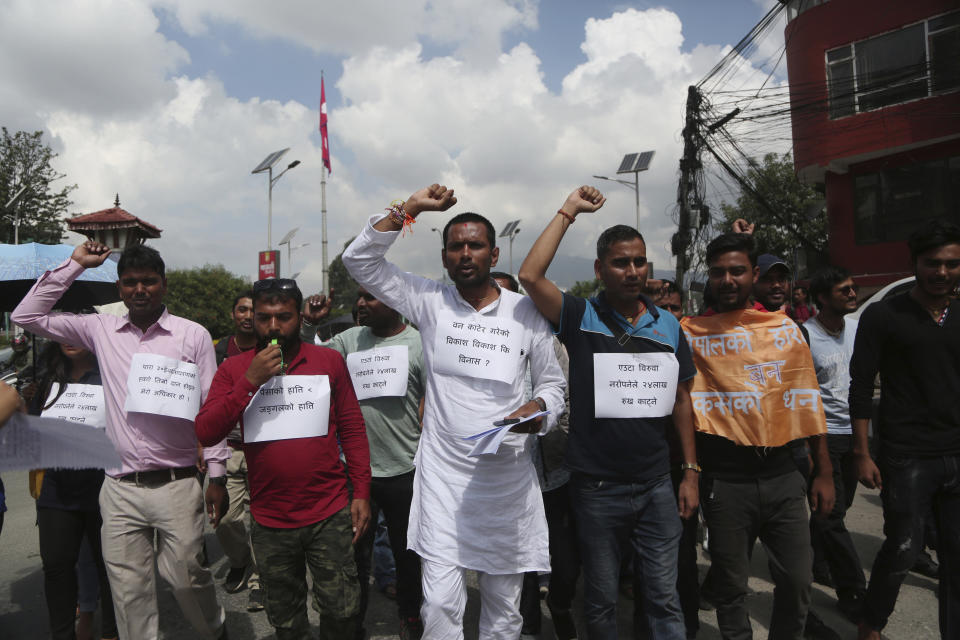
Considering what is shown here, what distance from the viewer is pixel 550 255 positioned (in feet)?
8.56

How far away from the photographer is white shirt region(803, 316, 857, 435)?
4039 mm

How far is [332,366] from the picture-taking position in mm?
2912

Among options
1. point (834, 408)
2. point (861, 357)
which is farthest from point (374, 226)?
point (834, 408)

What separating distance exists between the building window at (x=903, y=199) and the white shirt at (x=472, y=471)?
14.8m

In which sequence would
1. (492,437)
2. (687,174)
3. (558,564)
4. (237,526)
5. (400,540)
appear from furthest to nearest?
(687,174) < (237,526) < (400,540) < (558,564) < (492,437)

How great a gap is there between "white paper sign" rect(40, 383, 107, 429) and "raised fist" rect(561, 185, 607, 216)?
2667mm

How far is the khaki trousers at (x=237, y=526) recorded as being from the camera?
427 centimetres

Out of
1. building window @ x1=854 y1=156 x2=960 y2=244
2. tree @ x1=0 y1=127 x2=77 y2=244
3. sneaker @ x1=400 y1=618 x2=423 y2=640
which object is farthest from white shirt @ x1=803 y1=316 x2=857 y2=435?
tree @ x1=0 y1=127 x2=77 y2=244

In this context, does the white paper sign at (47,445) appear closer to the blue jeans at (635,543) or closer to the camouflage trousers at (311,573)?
the camouflage trousers at (311,573)

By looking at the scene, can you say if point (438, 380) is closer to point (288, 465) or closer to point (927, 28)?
point (288, 465)

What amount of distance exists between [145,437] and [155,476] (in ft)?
0.65

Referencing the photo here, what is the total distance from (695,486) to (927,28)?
51.9 feet

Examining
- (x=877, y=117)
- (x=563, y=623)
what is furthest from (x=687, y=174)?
(x=563, y=623)

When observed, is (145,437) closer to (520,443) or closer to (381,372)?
(381,372)
